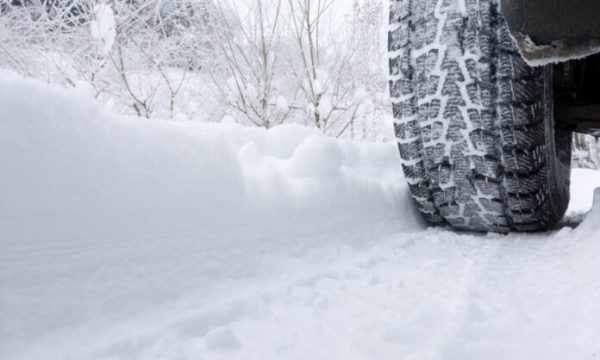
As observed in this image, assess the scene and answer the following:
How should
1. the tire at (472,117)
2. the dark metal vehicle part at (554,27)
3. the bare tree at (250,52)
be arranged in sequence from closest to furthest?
the dark metal vehicle part at (554,27) → the tire at (472,117) → the bare tree at (250,52)

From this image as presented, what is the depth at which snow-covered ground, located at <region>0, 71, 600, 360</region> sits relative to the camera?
0.53m

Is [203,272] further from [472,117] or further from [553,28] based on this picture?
[472,117]

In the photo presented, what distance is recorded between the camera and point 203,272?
73 cm

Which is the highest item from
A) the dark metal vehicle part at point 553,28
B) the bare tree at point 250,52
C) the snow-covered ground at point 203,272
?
the bare tree at point 250,52

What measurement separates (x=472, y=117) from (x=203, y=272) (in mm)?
735

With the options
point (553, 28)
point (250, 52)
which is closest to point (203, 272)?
point (553, 28)

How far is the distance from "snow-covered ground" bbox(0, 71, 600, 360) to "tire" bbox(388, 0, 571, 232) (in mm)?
204

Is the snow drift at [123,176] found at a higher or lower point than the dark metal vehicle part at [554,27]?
lower

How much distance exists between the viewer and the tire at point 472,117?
1.03 m

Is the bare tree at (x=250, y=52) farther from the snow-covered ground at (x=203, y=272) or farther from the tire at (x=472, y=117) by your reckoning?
the snow-covered ground at (x=203, y=272)

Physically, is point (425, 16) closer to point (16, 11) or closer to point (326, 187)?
point (326, 187)

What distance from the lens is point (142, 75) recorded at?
3240mm

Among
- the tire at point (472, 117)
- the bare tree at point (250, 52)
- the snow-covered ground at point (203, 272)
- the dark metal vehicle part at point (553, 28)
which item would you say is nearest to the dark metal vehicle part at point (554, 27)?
the dark metal vehicle part at point (553, 28)

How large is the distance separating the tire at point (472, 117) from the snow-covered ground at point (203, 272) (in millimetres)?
204
